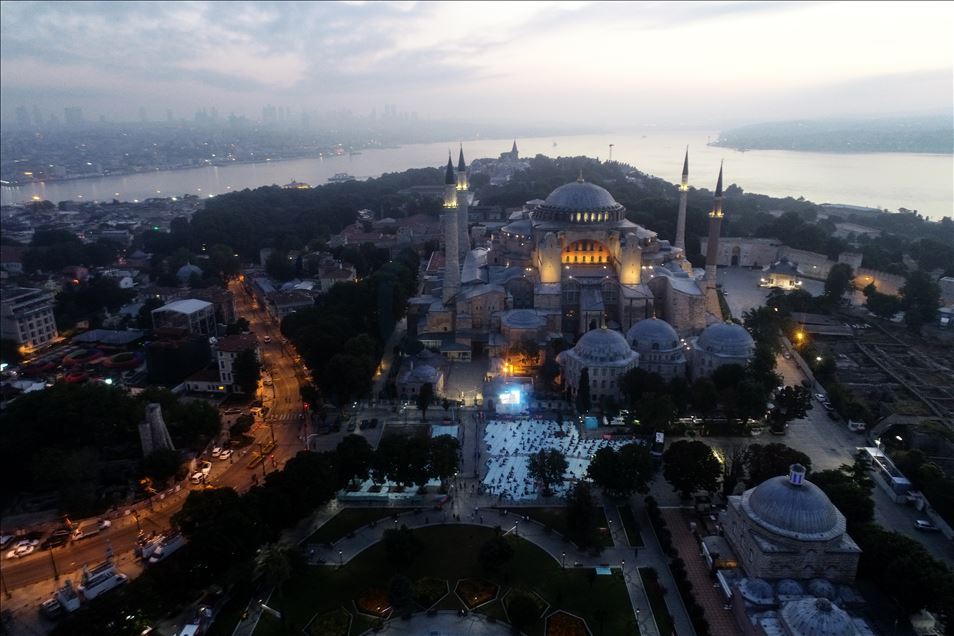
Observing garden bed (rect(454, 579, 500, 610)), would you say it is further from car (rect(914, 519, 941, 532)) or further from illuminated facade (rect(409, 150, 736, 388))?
car (rect(914, 519, 941, 532))

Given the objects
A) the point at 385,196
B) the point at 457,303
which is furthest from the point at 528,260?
the point at 385,196

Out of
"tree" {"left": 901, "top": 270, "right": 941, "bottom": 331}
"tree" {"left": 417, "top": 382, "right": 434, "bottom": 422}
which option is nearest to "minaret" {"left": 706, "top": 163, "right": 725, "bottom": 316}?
"tree" {"left": 901, "top": 270, "right": 941, "bottom": 331}

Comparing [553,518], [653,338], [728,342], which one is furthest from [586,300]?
[553,518]

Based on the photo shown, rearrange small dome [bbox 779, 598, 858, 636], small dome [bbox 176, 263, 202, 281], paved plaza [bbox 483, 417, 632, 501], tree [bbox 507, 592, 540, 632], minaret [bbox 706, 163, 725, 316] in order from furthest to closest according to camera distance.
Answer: small dome [bbox 176, 263, 202, 281] → minaret [bbox 706, 163, 725, 316] → paved plaza [bbox 483, 417, 632, 501] → tree [bbox 507, 592, 540, 632] → small dome [bbox 779, 598, 858, 636]

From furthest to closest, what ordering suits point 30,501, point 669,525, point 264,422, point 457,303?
1. point 457,303
2. point 264,422
3. point 30,501
4. point 669,525

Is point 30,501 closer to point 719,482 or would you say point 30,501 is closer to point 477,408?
point 477,408

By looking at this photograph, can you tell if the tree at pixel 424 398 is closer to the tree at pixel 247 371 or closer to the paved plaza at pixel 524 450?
the paved plaza at pixel 524 450

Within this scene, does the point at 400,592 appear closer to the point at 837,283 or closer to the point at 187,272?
the point at 837,283
